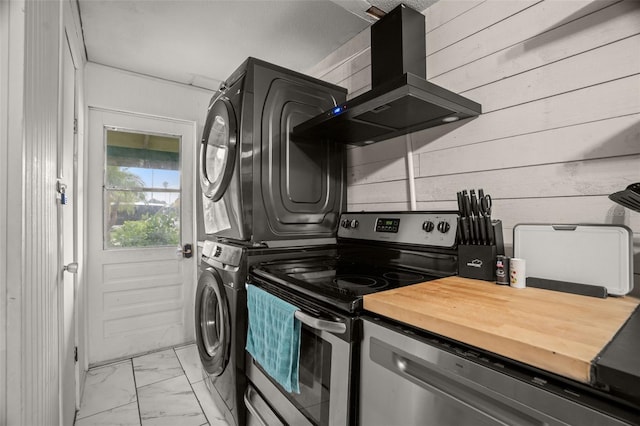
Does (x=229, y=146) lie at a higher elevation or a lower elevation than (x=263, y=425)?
higher

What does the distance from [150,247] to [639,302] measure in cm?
333

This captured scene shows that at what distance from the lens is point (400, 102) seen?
1.38 meters

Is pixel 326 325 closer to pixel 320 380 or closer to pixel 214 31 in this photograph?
pixel 320 380

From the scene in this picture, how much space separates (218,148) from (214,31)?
915mm

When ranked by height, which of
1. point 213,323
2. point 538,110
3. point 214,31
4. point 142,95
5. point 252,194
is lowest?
point 213,323

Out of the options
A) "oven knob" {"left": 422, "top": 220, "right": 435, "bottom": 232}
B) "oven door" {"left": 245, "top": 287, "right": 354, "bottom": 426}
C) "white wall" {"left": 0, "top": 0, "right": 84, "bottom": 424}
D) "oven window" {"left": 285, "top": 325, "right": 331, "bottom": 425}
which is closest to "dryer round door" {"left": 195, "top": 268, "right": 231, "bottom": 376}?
"oven door" {"left": 245, "top": 287, "right": 354, "bottom": 426}

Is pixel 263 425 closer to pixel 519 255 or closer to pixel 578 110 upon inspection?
pixel 519 255

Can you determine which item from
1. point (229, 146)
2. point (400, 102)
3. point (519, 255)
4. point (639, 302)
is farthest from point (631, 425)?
point (229, 146)

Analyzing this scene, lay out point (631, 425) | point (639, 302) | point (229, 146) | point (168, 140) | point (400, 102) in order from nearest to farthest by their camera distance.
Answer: point (631, 425), point (639, 302), point (400, 102), point (229, 146), point (168, 140)

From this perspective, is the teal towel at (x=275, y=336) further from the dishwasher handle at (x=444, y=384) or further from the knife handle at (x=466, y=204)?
the knife handle at (x=466, y=204)

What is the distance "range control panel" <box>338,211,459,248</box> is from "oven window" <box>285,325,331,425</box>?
2.43 feet

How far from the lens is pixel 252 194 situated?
70.4 inches

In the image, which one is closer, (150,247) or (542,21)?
(542,21)

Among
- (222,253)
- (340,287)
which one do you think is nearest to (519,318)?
(340,287)
